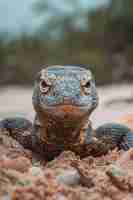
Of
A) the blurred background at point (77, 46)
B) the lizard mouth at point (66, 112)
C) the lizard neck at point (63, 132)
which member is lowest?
the blurred background at point (77, 46)

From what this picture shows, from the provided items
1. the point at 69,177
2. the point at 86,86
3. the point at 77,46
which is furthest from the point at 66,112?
the point at 77,46

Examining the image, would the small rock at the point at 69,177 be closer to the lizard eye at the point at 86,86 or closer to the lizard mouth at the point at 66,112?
the lizard mouth at the point at 66,112

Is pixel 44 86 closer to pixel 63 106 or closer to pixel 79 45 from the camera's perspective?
pixel 63 106

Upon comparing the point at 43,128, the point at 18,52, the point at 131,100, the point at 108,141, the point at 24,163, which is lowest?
the point at 18,52

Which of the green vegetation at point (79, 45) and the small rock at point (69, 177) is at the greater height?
the small rock at point (69, 177)

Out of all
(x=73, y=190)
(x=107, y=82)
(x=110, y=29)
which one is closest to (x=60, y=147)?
(x=73, y=190)

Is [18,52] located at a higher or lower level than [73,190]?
lower

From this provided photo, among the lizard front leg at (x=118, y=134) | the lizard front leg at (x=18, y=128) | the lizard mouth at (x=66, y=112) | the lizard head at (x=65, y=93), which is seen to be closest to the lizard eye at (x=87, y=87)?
the lizard head at (x=65, y=93)

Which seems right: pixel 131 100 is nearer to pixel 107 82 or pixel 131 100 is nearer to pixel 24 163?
pixel 24 163
